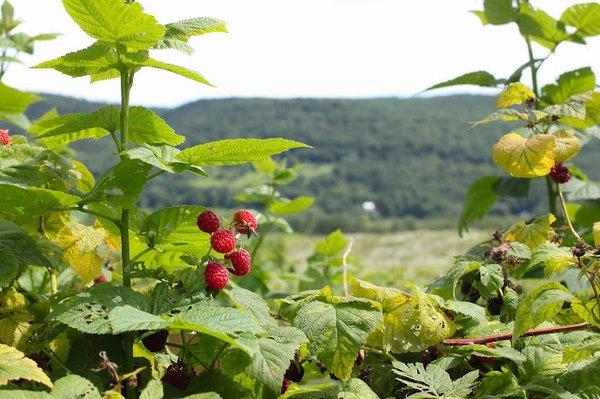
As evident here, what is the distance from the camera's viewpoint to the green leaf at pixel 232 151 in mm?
1537

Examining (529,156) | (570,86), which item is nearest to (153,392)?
(529,156)

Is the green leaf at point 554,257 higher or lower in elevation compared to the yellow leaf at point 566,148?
lower

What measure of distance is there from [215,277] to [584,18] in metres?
2.63

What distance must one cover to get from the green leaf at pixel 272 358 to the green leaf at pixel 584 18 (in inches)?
101

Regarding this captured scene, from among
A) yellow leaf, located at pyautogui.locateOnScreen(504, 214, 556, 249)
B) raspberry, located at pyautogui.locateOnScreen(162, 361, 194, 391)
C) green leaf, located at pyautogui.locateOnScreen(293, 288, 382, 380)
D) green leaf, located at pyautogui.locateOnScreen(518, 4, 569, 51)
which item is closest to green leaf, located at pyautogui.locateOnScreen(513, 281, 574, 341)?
green leaf, located at pyautogui.locateOnScreen(293, 288, 382, 380)

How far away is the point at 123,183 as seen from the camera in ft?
5.22

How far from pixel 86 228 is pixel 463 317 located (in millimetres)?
996

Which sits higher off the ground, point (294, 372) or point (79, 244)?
point (79, 244)

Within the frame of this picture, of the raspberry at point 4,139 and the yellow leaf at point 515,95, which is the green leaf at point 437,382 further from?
the raspberry at point 4,139

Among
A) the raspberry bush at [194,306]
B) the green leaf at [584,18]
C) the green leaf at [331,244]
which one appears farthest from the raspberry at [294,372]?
the green leaf at [331,244]

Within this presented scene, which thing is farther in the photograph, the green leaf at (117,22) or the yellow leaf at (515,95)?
the yellow leaf at (515,95)

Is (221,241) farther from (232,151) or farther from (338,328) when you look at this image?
(338,328)

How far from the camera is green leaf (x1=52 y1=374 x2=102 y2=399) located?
4.14 ft

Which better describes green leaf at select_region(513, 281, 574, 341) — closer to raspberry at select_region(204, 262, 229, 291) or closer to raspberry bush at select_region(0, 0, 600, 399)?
raspberry bush at select_region(0, 0, 600, 399)
